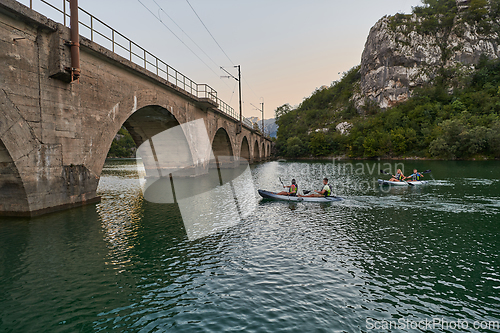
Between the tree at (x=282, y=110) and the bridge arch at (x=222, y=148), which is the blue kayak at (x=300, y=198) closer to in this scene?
the bridge arch at (x=222, y=148)

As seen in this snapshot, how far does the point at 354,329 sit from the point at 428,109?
99305mm

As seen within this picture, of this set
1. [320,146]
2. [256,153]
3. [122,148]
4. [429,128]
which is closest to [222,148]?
[256,153]

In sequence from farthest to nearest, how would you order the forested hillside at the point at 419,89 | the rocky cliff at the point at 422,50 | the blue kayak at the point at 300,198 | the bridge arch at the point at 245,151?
the rocky cliff at the point at 422,50
the forested hillside at the point at 419,89
the bridge arch at the point at 245,151
the blue kayak at the point at 300,198

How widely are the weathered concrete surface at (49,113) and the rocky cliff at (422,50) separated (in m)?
107

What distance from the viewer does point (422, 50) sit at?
323 feet

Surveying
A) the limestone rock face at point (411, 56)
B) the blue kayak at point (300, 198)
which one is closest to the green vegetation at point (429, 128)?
the limestone rock face at point (411, 56)

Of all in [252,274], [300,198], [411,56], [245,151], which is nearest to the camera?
[252,274]

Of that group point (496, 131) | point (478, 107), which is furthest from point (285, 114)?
point (496, 131)

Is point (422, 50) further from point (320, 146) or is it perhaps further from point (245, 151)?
point (245, 151)

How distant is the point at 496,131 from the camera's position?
55000 mm

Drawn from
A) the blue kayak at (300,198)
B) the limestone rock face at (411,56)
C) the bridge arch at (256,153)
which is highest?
the limestone rock face at (411,56)

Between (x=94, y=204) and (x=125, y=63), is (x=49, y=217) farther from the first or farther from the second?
(x=125, y=63)

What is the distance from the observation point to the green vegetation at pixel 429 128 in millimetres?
59688

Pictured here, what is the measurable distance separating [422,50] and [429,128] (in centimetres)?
3816
